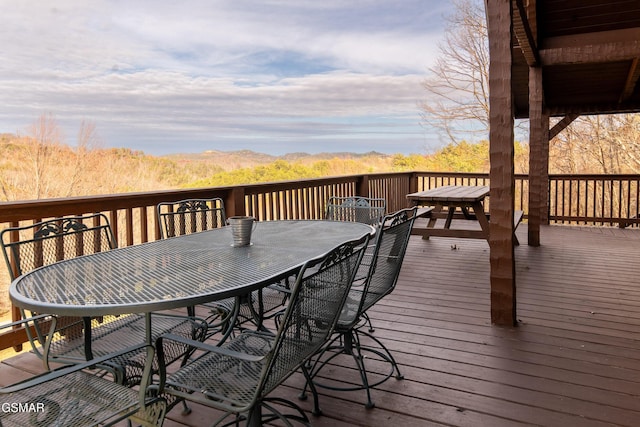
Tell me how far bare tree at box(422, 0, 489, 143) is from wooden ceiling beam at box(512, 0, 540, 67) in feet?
30.3

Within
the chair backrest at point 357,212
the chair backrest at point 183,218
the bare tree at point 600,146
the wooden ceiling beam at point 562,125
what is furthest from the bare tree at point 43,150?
the bare tree at point 600,146

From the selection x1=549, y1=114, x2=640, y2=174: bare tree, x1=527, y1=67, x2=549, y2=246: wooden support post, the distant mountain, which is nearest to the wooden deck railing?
x1=527, y1=67, x2=549, y2=246: wooden support post

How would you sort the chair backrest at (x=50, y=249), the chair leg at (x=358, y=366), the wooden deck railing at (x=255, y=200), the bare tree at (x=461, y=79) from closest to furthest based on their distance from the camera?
the chair backrest at (x=50, y=249), the chair leg at (x=358, y=366), the wooden deck railing at (x=255, y=200), the bare tree at (x=461, y=79)

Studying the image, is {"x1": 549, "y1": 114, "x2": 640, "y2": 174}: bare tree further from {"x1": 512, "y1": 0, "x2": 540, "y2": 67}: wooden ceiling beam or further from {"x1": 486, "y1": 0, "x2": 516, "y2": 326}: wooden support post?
{"x1": 486, "y1": 0, "x2": 516, "y2": 326}: wooden support post

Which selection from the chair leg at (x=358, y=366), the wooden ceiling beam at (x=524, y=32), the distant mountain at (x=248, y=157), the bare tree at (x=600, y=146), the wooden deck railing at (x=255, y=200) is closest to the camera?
the chair leg at (x=358, y=366)

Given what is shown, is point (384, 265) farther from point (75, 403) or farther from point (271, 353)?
point (75, 403)

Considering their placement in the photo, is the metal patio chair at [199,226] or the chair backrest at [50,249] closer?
the chair backrest at [50,249]

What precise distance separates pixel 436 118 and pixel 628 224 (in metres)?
8.61

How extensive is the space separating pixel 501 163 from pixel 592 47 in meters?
3.12

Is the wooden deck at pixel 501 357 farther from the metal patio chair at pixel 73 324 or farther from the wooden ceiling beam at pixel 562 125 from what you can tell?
the wooden ceiling beam at pixel 562 125

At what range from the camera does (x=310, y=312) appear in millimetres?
1713

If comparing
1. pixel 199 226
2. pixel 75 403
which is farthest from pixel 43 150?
pixel 75 403

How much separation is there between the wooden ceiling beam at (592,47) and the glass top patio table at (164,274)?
4229 millimetres

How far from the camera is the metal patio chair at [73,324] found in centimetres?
189
